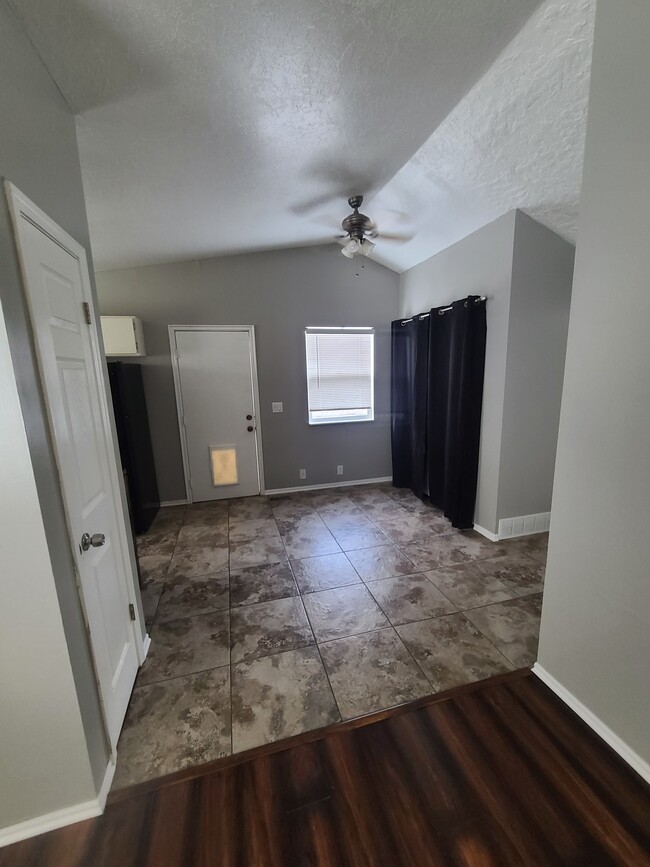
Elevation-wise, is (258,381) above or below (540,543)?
above

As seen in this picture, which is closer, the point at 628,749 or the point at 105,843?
the point at 105,843

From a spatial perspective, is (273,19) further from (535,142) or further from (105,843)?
(105,843)

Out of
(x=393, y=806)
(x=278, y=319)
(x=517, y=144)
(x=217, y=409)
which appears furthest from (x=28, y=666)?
(x=278, y=319)

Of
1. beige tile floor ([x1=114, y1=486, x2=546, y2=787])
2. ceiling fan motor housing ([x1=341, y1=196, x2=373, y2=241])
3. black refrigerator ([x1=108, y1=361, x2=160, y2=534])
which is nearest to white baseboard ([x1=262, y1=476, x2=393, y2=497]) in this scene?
beige tile floor ([x1=114, y1=486, x2=546, y2=787])

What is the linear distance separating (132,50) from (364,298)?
308cm

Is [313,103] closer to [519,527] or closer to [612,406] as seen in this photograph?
[612,406]

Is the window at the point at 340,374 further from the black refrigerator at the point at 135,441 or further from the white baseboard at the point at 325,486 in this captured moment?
the black refrigerator at the point at 135,441

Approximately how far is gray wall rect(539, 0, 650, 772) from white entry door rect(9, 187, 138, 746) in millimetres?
1886

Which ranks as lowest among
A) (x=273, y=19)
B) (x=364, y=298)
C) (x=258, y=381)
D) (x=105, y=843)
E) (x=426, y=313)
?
(x=105, y=843)

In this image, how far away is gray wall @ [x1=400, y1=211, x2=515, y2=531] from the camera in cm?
258

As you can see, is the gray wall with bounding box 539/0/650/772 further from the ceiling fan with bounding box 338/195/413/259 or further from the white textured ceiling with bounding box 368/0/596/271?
the ceiling fan with bounding box 338/195/413/259

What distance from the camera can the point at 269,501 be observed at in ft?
12.9

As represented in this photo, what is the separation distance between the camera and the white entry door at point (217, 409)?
3.69 metres

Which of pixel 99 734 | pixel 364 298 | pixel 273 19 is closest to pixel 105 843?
pixel 99 734
